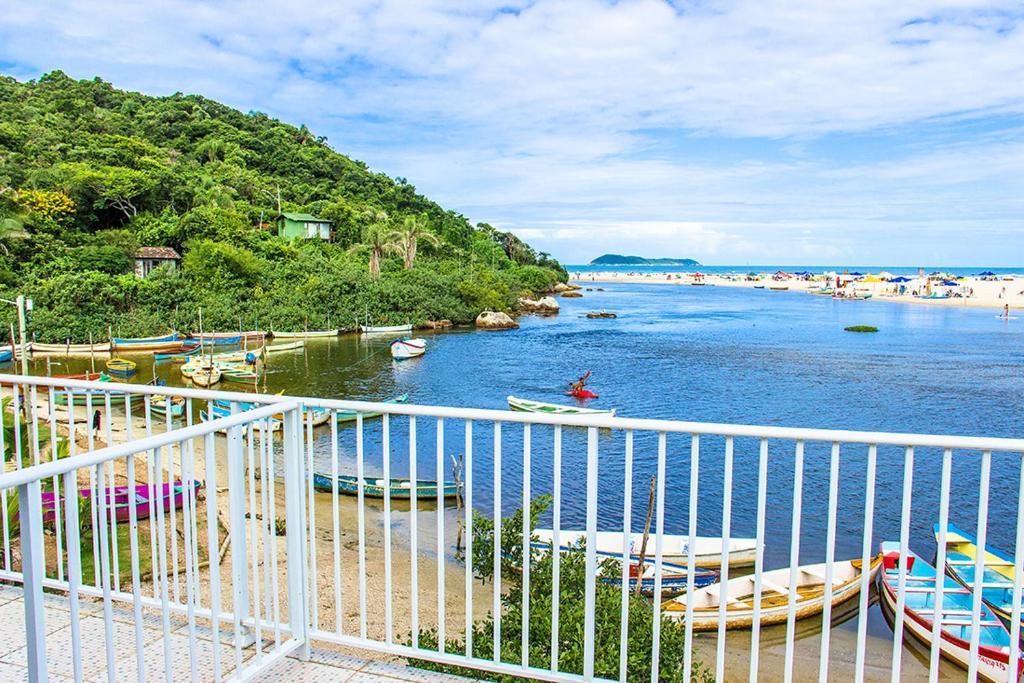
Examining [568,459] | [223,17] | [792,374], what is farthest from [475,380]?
[223,17]

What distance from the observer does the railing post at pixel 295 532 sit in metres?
2.64

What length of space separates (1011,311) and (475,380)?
179 ft

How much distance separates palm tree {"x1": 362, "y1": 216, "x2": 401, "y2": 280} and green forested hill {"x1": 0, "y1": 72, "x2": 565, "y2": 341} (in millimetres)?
163

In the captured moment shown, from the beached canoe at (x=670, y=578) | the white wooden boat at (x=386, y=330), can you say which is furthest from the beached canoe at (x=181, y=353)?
the beached canoe at (x=670, y=578)

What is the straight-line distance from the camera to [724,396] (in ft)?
76.0

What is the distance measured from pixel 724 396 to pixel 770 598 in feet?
48.3

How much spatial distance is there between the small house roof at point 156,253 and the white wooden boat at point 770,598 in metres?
34.0

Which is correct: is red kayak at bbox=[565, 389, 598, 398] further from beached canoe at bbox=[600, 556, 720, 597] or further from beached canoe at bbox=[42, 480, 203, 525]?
beached canoe at bbox=[42, 480, 203, 525]

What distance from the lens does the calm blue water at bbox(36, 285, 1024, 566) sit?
13562mm

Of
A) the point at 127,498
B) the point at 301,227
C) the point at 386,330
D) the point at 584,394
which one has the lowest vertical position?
the point at 584,394

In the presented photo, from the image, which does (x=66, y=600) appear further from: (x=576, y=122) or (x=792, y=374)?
(x=576, y=122)

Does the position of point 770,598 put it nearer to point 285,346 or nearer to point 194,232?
point 285,346

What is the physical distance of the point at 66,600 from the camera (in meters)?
3.03

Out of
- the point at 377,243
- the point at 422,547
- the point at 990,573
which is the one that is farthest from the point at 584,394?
the point at 377,243
